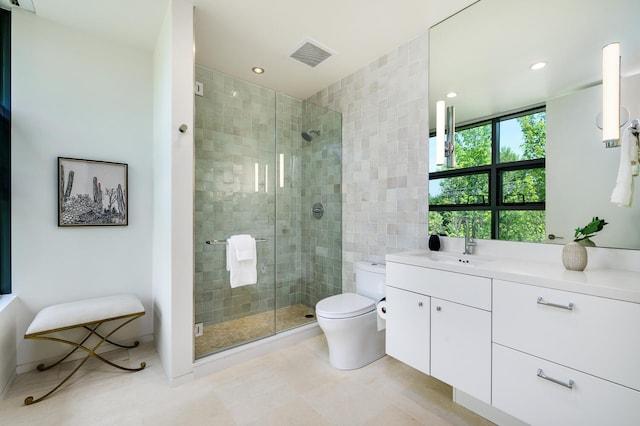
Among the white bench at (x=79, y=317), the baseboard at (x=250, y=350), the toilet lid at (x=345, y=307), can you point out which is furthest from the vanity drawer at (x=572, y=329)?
the white bench at (x=79, y=317)

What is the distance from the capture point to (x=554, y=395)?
1.16 metres

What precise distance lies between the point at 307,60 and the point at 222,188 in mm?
1490

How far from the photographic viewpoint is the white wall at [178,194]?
6.10 ft

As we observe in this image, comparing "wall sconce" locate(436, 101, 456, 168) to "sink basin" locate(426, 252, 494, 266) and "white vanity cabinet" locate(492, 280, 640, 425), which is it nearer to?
"sink basin" locate(426, 252, 494, 266)

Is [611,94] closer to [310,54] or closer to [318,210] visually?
[310,54]

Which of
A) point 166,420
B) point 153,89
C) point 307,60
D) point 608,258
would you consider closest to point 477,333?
point 608,258

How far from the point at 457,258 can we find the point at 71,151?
3.12 m

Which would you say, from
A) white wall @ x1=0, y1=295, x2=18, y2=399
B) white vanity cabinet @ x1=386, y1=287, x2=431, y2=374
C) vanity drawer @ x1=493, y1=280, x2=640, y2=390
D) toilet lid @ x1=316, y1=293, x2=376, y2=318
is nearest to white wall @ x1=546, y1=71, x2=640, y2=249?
vanity drawer @ x1=493, y1=280, x2=640, y2=390

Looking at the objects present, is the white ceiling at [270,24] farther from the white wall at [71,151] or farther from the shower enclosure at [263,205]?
the shower enclosure at [263,205]

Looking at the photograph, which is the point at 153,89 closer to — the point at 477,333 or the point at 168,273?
the point at 168,273

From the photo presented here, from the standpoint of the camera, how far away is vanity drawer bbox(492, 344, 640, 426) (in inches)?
40.1

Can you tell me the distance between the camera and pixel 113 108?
7.69 ft

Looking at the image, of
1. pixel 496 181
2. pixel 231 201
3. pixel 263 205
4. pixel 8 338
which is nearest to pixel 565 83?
pixel 496 181

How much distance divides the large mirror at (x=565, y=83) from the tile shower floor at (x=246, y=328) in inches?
87.2
